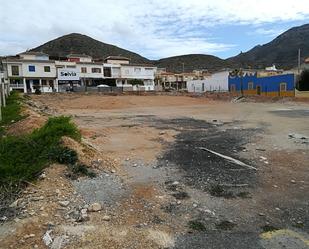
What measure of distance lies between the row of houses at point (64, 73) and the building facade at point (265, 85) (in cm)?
2777

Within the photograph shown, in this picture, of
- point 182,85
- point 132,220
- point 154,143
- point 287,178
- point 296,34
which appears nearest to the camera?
point 132,220

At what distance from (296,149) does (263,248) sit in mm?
7908

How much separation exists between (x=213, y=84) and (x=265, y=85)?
75.8 feet

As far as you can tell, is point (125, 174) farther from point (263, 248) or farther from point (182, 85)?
point (182, 85)

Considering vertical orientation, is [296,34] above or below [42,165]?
above

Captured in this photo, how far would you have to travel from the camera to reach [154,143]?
14.1 m

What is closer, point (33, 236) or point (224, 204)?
point (33, 236)

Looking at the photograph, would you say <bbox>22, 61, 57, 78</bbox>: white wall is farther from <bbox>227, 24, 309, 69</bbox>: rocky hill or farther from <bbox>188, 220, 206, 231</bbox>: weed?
<bbox>227, 24, 309, 69</bbox>: rocky hill

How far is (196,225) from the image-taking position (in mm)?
5980

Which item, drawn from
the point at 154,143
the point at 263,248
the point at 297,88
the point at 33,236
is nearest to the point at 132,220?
the point at 33,236

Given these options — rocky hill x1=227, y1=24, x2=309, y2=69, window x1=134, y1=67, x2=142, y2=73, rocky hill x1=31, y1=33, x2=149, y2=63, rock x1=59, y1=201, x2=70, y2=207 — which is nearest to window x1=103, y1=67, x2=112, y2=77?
window x1=134, y1=67, x2=142, y2=73

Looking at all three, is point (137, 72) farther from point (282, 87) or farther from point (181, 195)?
point (181, 195)

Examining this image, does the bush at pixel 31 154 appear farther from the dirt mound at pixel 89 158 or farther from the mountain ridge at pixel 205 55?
the mountain ridge at pixel 205 55

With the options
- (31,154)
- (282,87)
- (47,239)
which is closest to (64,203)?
(47,239)
